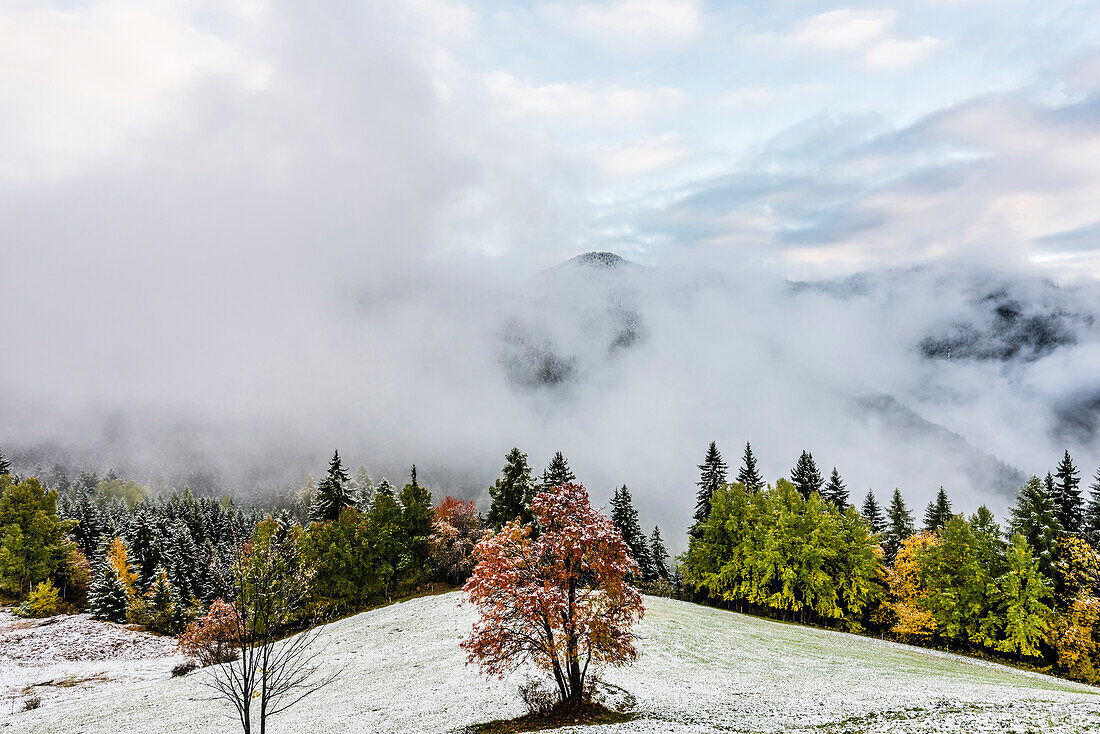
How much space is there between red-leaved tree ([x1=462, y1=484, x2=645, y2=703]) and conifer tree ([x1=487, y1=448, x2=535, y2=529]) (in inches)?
1427

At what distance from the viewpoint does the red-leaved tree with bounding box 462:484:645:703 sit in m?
22.4

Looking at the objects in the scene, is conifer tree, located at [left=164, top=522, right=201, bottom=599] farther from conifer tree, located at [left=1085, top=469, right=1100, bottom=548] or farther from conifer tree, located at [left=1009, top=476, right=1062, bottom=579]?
conifer tree, located at [left=1085, top=469, right=1100, bottom=548]

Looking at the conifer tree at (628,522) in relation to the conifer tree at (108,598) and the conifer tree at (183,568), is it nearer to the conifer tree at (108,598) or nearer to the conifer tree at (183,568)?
the conifer tree at (183,568)

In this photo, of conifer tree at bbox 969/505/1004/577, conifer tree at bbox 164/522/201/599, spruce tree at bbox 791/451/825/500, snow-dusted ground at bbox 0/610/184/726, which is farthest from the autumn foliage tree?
→ conifer tree at bbox 969/505/1004/577

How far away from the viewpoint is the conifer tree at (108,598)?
6675 cm

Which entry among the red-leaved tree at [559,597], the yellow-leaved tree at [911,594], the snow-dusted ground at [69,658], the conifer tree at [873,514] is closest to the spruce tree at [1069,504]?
the yellow-leaved tree at [911,594]

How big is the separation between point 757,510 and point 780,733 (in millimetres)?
40918

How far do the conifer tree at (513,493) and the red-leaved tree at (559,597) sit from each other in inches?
1427

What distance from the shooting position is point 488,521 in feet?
208

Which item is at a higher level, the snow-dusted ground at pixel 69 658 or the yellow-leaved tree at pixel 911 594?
the yellow-leaved tree at pixel 911 594

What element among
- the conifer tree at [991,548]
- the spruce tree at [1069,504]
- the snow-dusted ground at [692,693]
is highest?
the spruce tree at [1069,504]

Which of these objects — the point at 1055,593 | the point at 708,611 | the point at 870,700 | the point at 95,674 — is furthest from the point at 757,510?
the point at 95,674

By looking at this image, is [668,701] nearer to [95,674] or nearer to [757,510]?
[757,510]

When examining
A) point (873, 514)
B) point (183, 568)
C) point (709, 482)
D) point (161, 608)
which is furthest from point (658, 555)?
point (183, 568)
